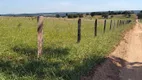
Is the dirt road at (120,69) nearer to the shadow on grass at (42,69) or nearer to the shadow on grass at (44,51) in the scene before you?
the shadow on grass at (42,69)

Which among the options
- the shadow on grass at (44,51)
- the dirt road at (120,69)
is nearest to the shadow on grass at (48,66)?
the shadow on grass at (44,51)

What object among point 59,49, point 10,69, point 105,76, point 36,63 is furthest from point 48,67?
point 59,49

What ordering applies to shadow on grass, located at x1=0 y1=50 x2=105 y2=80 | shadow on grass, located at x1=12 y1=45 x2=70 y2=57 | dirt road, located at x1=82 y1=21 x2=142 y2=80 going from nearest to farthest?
shadow on grass, located at x1=0 y1=50 x2=105 y2=80 < dirt road, located at x1=82 y1=21 x2=142 y2=80 < shadow on grass, located at x1=12 y1=45 x2=70 y2=57

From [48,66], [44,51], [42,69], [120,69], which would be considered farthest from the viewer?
[120,69]

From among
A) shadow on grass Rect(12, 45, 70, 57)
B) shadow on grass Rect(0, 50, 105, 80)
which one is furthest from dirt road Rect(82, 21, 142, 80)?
shadow on grass Rect(12, 45, 70, 57)

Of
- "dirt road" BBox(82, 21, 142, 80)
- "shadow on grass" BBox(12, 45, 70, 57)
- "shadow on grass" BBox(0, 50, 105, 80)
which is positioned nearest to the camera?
"shadow on grass" BBox(0, 50, 105, 80)

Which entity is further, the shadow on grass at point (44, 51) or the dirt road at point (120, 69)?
the shadow on grass at point (44, 51)

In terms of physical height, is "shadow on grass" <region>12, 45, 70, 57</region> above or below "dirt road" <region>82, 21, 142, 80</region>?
above

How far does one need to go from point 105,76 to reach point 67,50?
2.52 metres

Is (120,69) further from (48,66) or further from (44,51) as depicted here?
(48,66)

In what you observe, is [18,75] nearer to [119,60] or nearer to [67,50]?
[67,50]

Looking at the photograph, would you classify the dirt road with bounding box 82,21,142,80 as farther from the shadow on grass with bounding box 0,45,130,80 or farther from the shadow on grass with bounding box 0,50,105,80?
the shadow on grass with bounding box 0,50,105,80

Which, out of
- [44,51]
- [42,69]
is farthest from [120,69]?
[42,69]

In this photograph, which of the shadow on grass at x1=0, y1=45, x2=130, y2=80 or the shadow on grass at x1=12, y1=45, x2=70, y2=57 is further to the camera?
the shadow on grass at x1=12, y1=45, x2=70, y2=57
